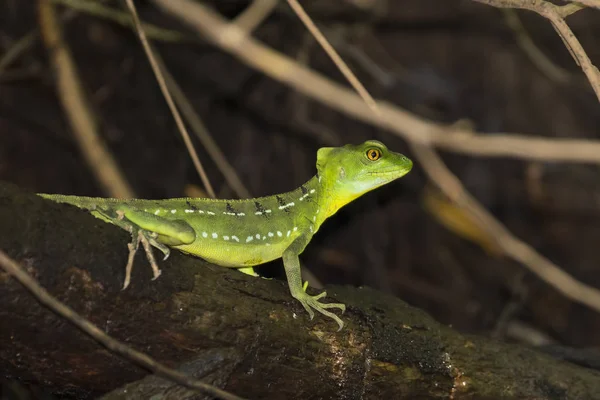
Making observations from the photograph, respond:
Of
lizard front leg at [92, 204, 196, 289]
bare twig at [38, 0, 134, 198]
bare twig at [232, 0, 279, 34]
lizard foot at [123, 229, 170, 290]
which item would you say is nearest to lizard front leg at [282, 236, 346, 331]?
lizard front leg at [92, 204, 196, 289]

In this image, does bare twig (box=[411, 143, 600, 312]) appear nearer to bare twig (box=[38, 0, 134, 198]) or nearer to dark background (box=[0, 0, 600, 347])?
dark background (box=[0, 0, 600, 347])

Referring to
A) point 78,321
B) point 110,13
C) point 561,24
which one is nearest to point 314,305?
point 78,321

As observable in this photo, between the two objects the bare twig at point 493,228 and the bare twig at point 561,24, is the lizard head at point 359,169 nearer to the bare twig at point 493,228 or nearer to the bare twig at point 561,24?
the bare twig at point 493,228

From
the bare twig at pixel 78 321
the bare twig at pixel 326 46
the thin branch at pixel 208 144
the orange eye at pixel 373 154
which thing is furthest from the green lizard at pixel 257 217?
the thin branch at pixel 208 144

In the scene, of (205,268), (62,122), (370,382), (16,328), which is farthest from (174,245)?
(62,122)

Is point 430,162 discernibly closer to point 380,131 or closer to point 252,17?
point 252,17

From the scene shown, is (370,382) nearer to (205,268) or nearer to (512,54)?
(205,268)
